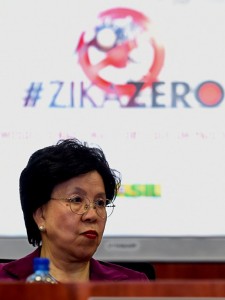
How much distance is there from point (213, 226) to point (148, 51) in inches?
30.0

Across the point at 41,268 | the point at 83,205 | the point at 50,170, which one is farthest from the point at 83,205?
the point at 41,268

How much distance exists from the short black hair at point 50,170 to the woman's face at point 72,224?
23mm

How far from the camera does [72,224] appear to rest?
7.27ft

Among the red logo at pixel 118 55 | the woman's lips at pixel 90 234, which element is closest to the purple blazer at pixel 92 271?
the woman's lips at pixel 90 234

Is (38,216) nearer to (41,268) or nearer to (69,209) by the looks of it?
(69,209)

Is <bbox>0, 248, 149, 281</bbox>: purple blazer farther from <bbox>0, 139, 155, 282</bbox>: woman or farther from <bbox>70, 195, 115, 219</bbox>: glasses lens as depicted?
<bbox>70, 195, 115, 219</bbox>: glasses lens

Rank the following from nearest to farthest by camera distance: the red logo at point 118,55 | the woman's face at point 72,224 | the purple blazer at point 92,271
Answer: the purple blazer at point 92,271, the woman's face at point 72,224, the red logo at point 118,55

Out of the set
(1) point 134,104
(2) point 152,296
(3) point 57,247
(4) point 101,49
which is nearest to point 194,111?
(1) point 134,104

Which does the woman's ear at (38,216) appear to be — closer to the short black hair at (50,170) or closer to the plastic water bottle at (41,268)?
the short black hair at (50,170)

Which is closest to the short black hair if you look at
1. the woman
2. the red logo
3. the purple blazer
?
the woman

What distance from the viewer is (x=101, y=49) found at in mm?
2986

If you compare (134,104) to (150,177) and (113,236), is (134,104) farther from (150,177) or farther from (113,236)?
(113,236)

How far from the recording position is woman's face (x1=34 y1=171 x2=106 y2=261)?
220 centimetres

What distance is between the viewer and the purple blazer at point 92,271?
209 cm
